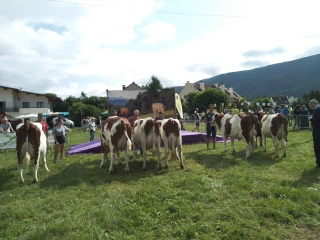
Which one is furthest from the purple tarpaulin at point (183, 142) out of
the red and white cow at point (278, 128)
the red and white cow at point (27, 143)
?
the red and white cow at point (278, 128)

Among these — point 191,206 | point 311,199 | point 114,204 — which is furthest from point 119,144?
point 311,199

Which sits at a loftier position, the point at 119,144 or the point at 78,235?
the point at 119,144

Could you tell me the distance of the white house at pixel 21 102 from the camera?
3884cm

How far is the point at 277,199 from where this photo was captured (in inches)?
202

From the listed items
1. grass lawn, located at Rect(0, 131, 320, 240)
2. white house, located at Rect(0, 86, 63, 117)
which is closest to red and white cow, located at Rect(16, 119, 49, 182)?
grass lawn, located at Rect(0, 131, 320, 240)

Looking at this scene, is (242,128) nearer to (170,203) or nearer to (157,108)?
(170,203)

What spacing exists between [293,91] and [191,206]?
21090 cm

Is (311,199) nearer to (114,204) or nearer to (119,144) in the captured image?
(114,204)

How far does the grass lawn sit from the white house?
114 feet

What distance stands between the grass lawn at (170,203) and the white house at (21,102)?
114ft

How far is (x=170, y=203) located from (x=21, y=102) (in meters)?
43.4

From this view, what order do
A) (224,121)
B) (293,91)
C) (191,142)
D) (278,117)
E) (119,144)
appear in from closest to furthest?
(119,144) → (278,117) → (224,121) → (191,142) → (293,91)

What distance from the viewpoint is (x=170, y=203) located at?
510cm

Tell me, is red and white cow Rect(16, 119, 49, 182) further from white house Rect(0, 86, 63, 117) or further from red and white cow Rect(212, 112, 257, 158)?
white house Rect(0, 86, 63, 117)
